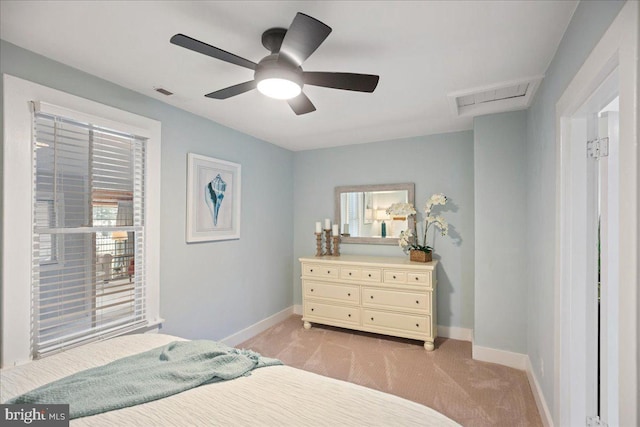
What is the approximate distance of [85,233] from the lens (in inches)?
82.9

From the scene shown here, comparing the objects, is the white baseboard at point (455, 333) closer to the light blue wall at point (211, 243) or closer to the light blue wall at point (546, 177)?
the light blue wall at point (546, 177)

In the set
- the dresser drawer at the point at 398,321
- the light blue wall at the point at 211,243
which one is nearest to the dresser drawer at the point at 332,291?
the dresser drawer at the point at 398,321

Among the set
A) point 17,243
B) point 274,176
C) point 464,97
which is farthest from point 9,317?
point 464,97

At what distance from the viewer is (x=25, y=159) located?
5.88 ft

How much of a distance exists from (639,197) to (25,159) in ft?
9.29

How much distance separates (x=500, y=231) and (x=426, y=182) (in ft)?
3.58

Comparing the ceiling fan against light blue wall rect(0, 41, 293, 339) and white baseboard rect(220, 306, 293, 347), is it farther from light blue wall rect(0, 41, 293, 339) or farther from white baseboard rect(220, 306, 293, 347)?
white baseboard rect(220, 306, 293, 347)

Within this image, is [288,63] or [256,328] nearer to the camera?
[288,63]

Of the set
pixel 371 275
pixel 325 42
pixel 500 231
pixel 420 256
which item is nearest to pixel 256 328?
pixel 371 275

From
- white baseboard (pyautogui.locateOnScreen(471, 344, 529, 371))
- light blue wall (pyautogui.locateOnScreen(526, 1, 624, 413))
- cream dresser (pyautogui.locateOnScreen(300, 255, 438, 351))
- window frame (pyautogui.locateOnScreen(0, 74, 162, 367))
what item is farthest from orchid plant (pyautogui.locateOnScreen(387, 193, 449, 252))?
window frame (pyautogui.locateOnScreen(0, 74, 162, 367))

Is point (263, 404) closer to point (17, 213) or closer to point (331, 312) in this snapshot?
point (17, 213)

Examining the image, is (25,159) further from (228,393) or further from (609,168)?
(609,168)

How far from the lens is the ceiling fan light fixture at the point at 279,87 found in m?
1.68

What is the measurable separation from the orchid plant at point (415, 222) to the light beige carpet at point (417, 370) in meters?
1.09
